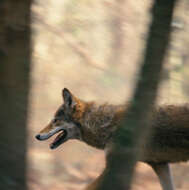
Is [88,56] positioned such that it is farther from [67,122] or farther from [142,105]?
[142,105]

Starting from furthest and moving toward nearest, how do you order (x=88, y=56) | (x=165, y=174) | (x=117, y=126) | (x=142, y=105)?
(x=88, y=56)
(x=165, y=174)
(x=117, y=126)
(x=142, y=105)

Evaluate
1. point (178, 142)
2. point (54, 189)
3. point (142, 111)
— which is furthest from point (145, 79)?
point (54, 189)

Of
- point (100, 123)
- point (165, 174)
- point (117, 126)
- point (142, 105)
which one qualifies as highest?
point (142, 105)

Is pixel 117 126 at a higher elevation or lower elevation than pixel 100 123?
higher

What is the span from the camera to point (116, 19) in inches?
503

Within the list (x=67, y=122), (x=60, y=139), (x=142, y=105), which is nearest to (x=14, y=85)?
(x=142, y=105)

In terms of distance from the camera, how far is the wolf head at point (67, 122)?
570 cm

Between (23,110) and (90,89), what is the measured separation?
6924mm

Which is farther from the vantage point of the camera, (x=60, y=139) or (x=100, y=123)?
(x=60, y=139)

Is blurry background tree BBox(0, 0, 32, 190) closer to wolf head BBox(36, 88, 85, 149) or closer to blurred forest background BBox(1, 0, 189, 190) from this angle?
wolf head BBox(36, 88, 85, 149)

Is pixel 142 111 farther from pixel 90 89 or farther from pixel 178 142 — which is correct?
pixel 90 89

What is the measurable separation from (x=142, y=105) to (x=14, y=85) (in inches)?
59.4

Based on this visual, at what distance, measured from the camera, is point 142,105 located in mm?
2930

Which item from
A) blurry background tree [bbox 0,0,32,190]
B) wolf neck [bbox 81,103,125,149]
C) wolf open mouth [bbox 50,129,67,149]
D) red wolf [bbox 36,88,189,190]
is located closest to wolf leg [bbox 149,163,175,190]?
red wolf [bbox 36,88,189,190]
